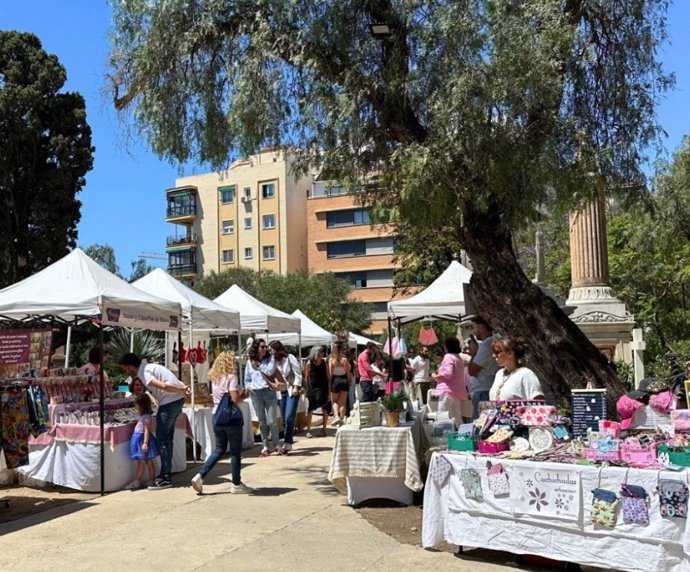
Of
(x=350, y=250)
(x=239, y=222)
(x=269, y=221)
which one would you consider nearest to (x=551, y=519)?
(x=350, y=250)

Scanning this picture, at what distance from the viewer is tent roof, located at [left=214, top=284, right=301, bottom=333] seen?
15.2 meters

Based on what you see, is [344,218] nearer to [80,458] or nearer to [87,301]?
[87,301]

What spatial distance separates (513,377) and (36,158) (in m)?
23.6

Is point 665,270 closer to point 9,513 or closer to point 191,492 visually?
point 191,492

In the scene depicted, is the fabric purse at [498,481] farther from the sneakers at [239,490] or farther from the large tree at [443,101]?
the sneakers at [239,490]

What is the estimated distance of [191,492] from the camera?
8.44 m

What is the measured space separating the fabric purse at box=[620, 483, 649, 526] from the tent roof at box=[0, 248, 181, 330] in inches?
254

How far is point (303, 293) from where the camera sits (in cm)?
5172

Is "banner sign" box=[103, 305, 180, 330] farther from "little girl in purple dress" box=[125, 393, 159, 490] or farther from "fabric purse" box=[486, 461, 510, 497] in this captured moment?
"fabric purse" box=[486, 461, 510, 497]

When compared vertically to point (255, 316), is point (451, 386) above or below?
below

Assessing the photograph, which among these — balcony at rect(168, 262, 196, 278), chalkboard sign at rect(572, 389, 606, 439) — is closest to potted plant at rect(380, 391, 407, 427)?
chalkboard sign at rect(572, 389, 606, 439)

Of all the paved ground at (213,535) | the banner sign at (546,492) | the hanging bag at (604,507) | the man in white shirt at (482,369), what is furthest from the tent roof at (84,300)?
the hanging bag at (604,507)

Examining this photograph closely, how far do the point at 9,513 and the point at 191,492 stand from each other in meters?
1.89

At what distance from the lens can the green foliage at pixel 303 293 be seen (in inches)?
2008
